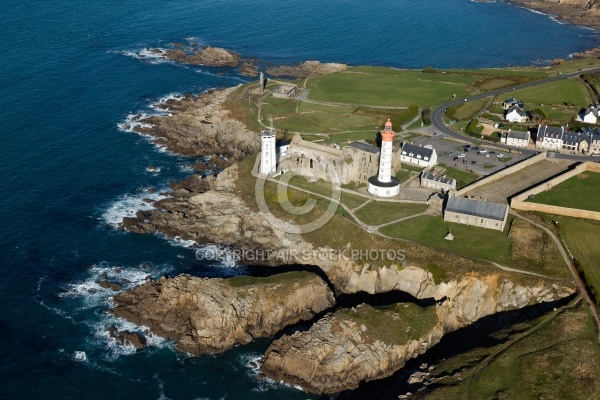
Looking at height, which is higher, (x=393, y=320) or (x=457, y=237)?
(x=457, y=237)

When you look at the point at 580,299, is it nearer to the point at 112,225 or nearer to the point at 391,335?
the point at 391,335

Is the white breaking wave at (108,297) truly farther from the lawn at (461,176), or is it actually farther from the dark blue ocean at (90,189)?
the lawn at (461,176)

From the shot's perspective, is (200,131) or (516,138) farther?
(200,131)

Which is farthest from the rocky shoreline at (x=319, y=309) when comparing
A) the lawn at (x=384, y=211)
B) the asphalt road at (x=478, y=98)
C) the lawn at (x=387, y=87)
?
the lawn at (x=387, y=87)

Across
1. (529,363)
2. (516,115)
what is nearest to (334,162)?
(529,363)

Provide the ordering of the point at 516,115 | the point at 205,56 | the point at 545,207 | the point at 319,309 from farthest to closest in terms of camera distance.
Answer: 1. the point at 205,56
2. the point at 516,115
3. the point at 545,207
4. the point at 319,309

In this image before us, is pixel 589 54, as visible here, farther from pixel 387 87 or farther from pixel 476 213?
pixel 476 213

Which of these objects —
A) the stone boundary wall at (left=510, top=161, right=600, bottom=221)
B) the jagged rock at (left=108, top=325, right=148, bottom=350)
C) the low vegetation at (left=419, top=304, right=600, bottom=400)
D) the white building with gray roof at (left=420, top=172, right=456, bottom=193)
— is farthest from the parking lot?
the jagged rock at (left=108, top=325, right=148, bottom=350)
